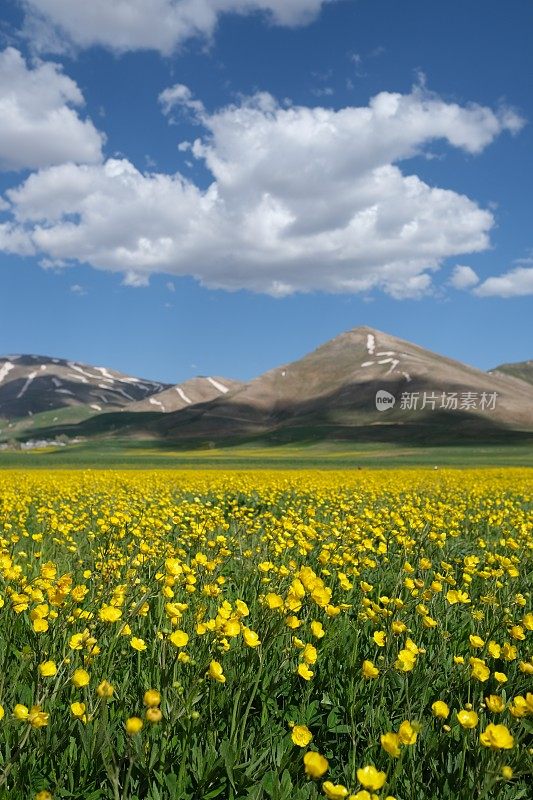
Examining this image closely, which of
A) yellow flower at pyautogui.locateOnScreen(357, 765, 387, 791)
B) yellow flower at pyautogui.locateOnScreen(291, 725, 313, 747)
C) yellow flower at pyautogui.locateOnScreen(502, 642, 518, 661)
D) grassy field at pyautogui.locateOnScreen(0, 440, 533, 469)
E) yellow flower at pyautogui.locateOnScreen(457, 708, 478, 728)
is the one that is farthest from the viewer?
grassy field at pyautogui.locateOnScreen(0, 440, 533, 469)

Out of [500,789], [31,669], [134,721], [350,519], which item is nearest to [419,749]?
[500,789]

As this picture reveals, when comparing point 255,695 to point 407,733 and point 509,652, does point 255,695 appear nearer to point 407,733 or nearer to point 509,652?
point 509,652

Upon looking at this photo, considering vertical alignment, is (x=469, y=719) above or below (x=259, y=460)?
above

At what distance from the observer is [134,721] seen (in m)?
2.30

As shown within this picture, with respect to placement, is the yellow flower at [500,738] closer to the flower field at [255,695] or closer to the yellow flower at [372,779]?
the flower field at [255,695]

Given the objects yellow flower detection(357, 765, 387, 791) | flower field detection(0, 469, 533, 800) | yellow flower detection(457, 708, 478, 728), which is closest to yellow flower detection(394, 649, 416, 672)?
flower field detection(0, 469, 533, 800)

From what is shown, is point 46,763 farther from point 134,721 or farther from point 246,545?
point 246,545

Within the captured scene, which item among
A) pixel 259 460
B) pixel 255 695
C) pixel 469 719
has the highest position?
pixel 469 719

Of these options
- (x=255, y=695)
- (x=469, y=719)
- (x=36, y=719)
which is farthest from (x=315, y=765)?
(x=255, y=695)

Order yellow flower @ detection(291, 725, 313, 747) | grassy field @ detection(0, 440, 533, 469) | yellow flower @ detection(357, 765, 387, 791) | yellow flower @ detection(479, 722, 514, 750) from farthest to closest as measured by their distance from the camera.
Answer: grassy field @ detection(0, 440, 533, 469)
yellow flower @ detection(291, 725, 313, 747)
yellow flower @ detection(479, 722, 514, 750)
yellow flower @ detection(357, 765, 387, 791)

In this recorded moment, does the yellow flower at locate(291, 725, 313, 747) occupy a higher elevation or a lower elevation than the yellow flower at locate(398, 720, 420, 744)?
lower

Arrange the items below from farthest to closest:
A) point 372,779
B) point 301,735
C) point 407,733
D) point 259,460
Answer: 1. point 259,460
2. point 301,735
3. point 407,733
4. point 372,779

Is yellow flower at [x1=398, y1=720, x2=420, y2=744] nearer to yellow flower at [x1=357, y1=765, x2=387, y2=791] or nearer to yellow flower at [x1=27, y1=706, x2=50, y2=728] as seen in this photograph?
yellow flower at [x1=357, y1=765, x2=387, y2=791]

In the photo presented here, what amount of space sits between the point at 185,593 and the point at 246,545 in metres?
2.66
